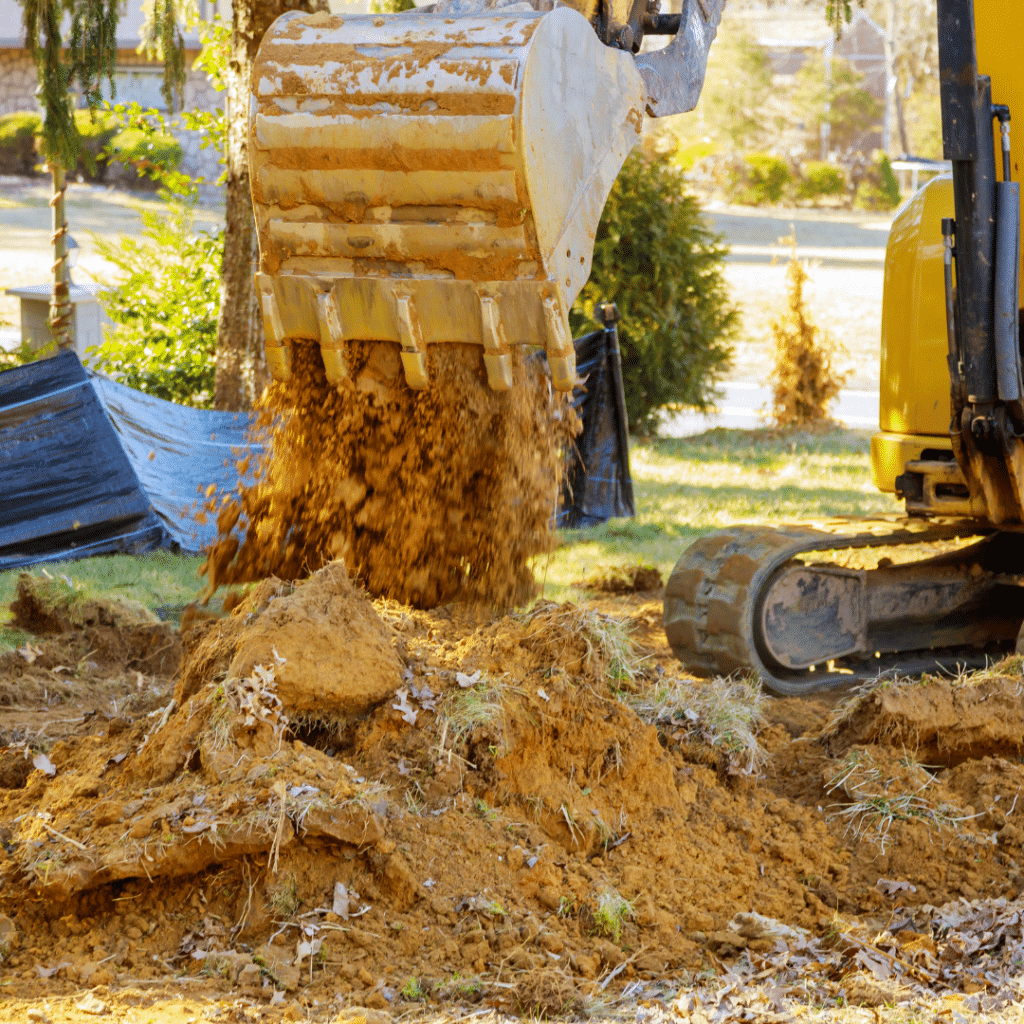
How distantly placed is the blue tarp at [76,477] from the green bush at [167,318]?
2886 mm

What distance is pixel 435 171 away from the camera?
3.95m

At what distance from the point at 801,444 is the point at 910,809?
943 cm

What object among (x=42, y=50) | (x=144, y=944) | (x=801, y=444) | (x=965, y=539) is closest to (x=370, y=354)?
(x=144, y=944)

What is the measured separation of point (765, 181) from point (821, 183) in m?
1.83

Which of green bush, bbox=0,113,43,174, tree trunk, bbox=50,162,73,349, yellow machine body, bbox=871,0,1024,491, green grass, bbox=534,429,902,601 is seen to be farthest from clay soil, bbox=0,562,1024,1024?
green bush, bbox=0,113,43,174

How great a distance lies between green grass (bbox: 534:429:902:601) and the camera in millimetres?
8477

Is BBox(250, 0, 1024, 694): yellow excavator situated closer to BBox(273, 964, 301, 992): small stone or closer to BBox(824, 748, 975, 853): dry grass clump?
BBox(824, 748, 975, 853): dry grass clump

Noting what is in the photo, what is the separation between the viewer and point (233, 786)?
335 cm

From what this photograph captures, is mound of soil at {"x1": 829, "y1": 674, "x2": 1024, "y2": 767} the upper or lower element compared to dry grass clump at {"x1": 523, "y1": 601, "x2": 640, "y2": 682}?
lower

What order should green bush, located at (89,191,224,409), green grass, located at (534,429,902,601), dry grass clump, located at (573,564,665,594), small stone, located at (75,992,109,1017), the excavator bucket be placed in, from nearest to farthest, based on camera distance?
1. small stone, located at (75,992,109,1017)
2. the excavator bucket
3. dry grass clump, located at (573,564,665,594)
4. green grass, located at (534,429,902,601)
5. green bush, located at (89,191,224,409)

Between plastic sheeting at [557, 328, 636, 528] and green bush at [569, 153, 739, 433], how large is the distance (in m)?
2.91

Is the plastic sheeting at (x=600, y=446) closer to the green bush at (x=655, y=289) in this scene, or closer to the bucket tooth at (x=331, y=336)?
the green bush at (x=655, y=289)

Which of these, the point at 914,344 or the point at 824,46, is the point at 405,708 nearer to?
the point at 914,344

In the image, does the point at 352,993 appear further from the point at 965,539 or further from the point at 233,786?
the point at 965,539
